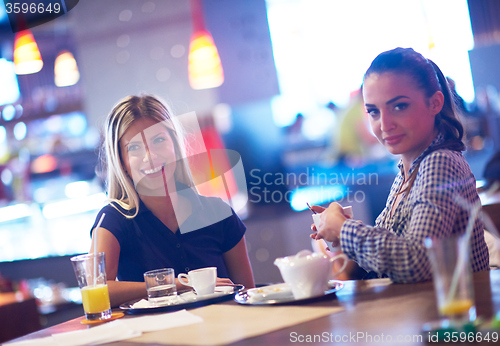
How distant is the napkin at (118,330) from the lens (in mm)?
985

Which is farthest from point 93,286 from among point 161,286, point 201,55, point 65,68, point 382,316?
point 65,68

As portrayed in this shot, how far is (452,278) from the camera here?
0.73 m

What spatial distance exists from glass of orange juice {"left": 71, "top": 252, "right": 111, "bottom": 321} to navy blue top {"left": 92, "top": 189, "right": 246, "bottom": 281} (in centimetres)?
33

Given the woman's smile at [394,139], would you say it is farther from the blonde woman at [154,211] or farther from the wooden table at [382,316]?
the blonde woman at [154,211]

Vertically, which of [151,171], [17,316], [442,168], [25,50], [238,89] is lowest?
[17,316]

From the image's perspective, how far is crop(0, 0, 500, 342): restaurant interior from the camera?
4617 mm

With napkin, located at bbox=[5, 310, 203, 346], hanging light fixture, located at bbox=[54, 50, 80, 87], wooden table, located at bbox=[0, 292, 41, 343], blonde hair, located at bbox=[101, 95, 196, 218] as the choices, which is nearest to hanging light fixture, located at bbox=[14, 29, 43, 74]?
hanging light fixture, located at bbox=[54, 50, 80, 87]

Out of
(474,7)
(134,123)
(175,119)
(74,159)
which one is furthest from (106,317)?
(474,7)

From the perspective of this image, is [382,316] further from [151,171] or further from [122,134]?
[122,134]

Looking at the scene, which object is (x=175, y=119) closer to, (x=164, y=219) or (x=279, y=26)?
(x=164, y=219)

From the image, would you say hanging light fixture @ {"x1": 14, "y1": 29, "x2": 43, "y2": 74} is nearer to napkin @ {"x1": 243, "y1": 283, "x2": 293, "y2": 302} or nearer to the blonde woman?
the blonde woman

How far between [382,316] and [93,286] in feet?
2.26

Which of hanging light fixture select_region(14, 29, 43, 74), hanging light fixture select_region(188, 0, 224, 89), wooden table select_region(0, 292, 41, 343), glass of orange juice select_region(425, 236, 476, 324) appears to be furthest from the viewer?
hanging light fixture select_region(14, 29, 43, 74)

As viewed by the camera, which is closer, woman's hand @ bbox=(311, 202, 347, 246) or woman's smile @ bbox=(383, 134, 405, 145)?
woman's hand @ bbox=(311, 202, 347, 246)
